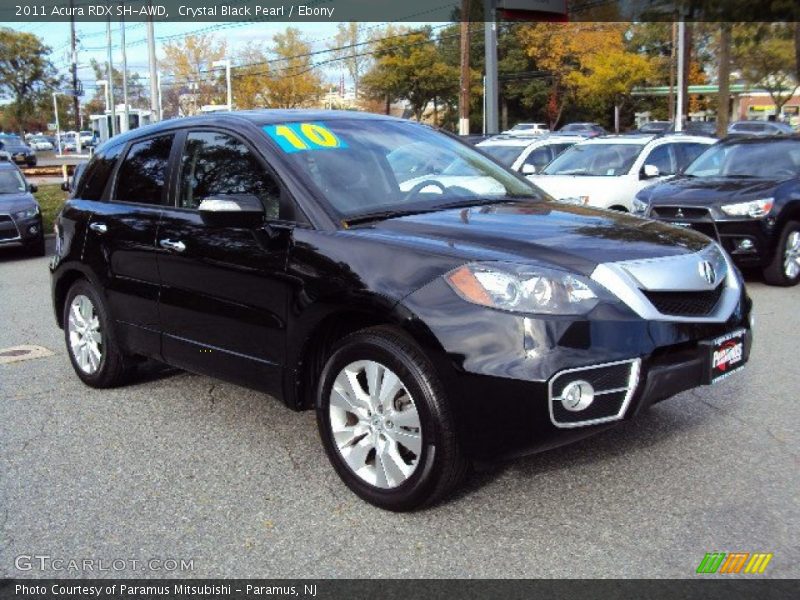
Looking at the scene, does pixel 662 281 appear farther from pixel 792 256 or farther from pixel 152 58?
pixel 152 58

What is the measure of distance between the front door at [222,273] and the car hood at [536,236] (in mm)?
563

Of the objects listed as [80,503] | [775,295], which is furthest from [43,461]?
[775,295]

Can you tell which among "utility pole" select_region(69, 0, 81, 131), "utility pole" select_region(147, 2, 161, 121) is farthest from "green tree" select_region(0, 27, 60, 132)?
"utility pole" select_region(147, 2, 161, 121)

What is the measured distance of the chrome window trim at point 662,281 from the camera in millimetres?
3391

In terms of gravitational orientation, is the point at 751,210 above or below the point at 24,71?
below

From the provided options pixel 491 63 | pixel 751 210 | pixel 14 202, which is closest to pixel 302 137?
pixel 751 210

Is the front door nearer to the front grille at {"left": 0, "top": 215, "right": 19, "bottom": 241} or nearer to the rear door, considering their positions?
the rear door

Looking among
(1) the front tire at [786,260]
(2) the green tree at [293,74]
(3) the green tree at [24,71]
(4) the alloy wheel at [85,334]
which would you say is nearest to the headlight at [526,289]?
(4) the alloy wheel at [85,334]

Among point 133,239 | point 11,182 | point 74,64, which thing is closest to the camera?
point 133,239

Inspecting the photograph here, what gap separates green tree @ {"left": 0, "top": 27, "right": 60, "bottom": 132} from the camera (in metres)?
63.5

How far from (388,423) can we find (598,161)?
32.2 ft

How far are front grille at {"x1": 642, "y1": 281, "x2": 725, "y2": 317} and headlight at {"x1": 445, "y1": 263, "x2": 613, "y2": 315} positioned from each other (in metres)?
0.27

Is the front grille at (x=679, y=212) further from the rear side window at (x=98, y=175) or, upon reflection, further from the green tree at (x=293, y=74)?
the green tree at (x=293, y=74)

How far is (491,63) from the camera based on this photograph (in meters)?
21.0
